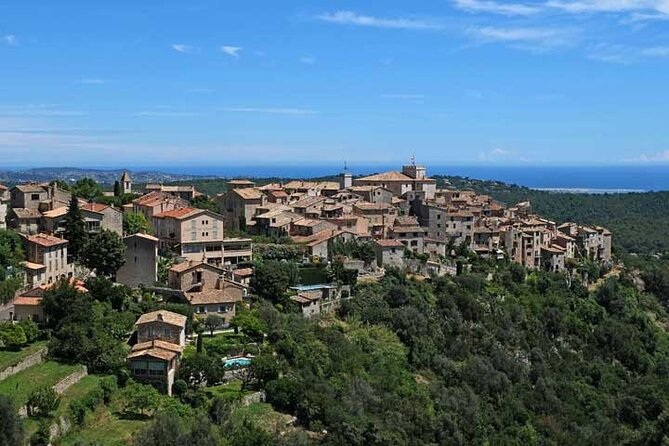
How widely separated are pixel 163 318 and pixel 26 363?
18.3 ft

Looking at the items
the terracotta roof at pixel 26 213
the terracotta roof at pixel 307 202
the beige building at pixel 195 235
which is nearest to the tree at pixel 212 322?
the beige building at pixel 195 235

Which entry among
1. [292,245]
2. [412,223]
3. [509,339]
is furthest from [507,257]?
[292,245]

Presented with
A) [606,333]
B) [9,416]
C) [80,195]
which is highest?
[80,195]

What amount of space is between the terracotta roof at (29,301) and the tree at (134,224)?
12.8 m

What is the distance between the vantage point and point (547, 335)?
52000 mm

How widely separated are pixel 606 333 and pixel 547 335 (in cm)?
450

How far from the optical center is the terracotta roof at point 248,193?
59406mm

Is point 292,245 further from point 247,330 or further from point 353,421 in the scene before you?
point 353,421

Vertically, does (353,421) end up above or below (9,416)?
below

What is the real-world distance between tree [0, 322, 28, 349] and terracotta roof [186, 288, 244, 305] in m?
8.74

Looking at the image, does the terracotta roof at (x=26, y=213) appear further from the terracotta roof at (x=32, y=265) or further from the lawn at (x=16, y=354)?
the lawn at (x=16, y=354)

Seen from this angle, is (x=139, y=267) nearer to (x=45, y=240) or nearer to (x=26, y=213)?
(x=45, y=240)

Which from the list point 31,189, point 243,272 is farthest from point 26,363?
point 31,189

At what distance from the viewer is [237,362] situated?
33031mm
